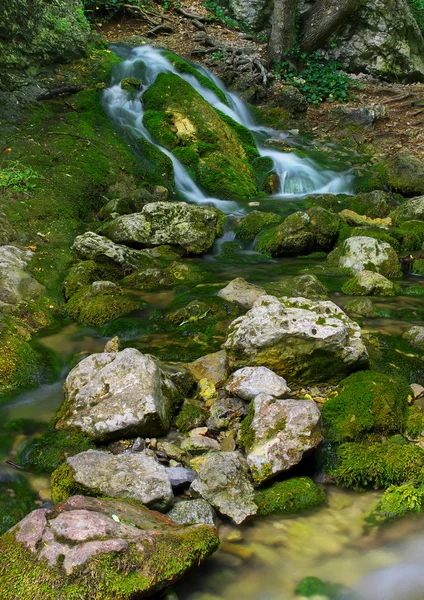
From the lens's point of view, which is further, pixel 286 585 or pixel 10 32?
pixel 10 32

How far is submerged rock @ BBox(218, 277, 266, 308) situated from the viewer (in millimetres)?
5898

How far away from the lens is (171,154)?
11.2 m

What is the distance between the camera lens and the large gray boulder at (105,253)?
7.06m

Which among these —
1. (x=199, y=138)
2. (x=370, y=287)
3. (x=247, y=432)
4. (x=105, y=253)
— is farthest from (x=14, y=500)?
(x=199, y=138)

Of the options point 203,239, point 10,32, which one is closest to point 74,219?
point 203,239

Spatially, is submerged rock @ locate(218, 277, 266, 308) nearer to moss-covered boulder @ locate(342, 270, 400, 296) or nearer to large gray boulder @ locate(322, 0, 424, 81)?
moss-covered boulder @ locate(342, 270, 400, 296)

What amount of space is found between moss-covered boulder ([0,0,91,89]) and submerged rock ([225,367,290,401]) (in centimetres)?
900

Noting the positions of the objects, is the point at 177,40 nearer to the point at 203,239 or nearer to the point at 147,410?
the point at 203,239

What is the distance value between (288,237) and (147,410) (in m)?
5.35

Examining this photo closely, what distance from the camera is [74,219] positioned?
27.1ft

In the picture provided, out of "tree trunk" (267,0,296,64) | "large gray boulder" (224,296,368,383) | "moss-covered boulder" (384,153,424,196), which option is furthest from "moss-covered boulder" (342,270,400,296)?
"tree trunk" (267,0,296,64)

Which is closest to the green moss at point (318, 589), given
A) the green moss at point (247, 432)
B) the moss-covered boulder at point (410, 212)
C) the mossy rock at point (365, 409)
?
the green moss at point (247, 432)

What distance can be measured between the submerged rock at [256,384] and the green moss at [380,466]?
2.33 feet

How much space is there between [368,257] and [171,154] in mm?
5483
